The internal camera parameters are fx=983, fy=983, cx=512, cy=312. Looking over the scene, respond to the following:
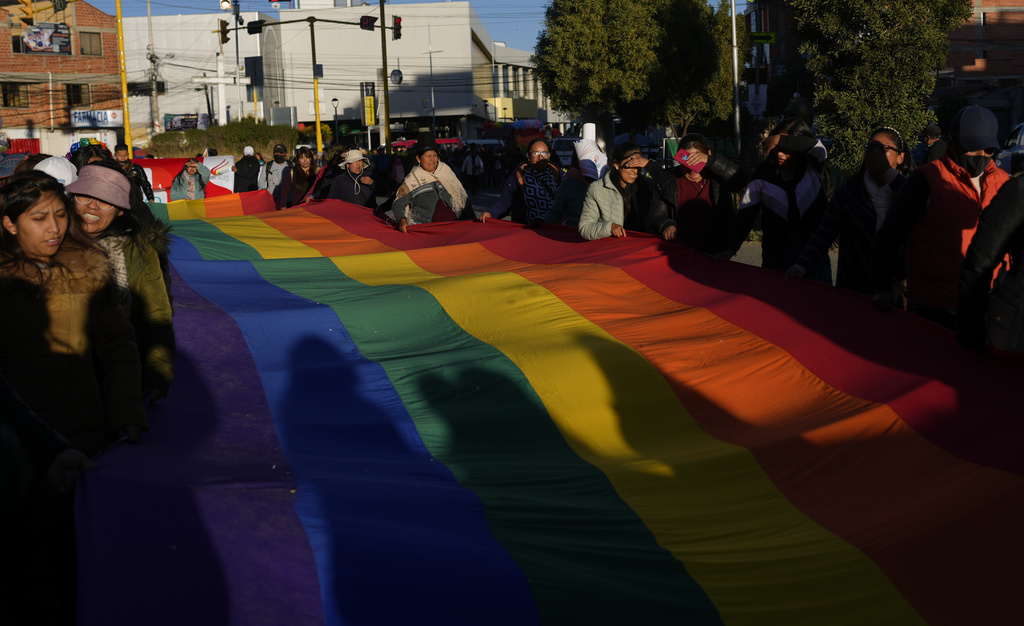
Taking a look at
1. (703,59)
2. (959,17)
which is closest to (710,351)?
(959,17)

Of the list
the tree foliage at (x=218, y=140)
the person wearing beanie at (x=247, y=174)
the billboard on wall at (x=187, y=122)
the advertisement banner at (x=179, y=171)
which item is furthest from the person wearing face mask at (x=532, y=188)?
the billboard on wall at (x=187, y=122)

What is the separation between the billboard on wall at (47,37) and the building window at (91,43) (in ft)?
4.72

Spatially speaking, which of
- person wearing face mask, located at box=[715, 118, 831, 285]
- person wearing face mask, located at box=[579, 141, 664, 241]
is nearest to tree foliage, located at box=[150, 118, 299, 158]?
person wearing face mask, located at box=[579, 141, 664, 241]

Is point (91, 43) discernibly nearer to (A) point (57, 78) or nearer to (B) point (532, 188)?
(A) point (57, 78)

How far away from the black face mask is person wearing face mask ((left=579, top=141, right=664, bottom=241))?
2701 mm

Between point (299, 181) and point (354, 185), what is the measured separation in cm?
200

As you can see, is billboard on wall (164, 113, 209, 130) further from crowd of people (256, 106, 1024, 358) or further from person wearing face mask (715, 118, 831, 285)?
person wearing face mask (715, 118, 831, 285)

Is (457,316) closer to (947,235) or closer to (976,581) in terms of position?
(947,235)

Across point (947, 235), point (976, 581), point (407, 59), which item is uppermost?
point (407, 59)

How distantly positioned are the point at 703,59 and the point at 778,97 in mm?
18792

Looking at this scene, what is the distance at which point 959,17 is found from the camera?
55.8 feet

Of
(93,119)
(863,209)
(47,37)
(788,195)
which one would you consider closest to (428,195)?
(788,195)

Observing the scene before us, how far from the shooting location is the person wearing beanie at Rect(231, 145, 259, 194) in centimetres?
1638

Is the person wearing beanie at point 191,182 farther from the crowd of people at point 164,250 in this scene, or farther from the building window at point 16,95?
the building window at point 16,95
